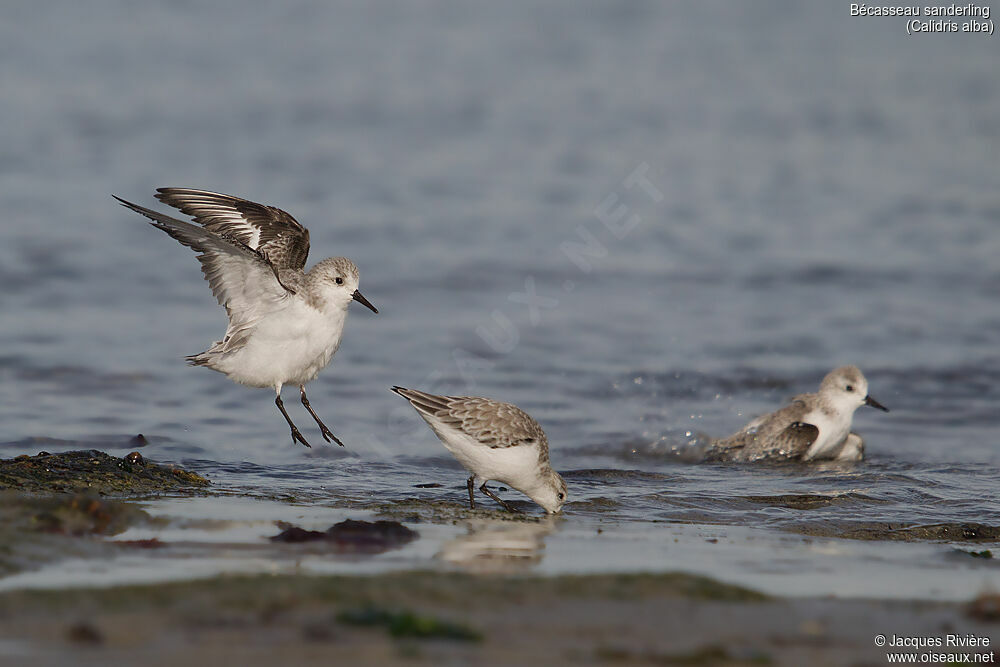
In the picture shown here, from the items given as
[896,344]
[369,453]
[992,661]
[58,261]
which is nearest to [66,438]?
[369,453]

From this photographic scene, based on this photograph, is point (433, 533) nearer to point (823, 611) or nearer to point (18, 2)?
point (823, 611)

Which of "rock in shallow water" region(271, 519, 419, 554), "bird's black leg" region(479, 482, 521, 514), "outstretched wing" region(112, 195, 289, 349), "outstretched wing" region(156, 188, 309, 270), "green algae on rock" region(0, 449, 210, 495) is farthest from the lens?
"outstretched wing" region(156, 188, 309, 270)

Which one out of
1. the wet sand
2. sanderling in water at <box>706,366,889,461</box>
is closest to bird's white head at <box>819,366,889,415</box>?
sanderling in water at <box>706,366,889,461</box>

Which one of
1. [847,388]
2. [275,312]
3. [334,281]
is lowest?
[847,388]

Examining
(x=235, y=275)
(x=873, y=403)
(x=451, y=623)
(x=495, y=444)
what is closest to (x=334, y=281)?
(x=235, y=275)

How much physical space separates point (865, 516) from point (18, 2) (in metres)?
25.1

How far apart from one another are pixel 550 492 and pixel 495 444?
47 centimetres

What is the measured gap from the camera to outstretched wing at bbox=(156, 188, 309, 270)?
8164mm

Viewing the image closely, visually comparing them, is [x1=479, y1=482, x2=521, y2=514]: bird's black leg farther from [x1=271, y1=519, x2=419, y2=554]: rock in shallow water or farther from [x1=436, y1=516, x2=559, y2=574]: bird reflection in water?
[x1=271, y1=519, x2=419, y2=554]: rock in shallow water

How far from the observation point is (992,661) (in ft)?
13.6

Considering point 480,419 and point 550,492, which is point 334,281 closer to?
point 480,419

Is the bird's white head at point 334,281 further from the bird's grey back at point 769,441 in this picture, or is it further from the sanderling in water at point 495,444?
the bird's grey back at point 769,441

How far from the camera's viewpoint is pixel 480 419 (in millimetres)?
7457

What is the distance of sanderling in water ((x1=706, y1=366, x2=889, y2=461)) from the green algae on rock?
14.8ft
